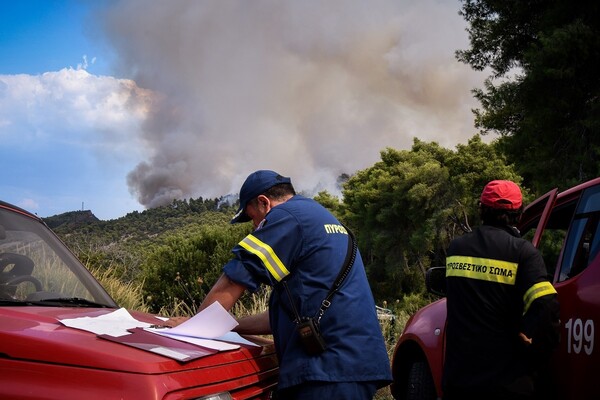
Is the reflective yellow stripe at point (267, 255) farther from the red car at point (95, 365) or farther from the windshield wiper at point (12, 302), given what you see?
the windshield wiper at point (12, 302)

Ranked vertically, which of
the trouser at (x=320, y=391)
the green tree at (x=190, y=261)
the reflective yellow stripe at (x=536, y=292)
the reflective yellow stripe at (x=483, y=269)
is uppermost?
A: the green tree at (x=190, y=261)

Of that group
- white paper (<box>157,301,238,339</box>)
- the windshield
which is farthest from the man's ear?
the windshield

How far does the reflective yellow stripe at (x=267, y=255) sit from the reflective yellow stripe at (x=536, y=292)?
127cm

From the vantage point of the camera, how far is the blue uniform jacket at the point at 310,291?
2.86 meters

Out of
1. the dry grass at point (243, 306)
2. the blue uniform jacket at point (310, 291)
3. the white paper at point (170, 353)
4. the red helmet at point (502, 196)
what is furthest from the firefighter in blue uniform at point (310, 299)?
the dry grass at point (243, 306)

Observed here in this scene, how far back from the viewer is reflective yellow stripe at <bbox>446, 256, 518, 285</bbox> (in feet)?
11.7

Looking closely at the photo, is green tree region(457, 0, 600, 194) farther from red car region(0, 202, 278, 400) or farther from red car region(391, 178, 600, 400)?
red car region(0, 202, 278, 400)

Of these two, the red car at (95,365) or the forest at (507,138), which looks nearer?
the red car at (95,365)

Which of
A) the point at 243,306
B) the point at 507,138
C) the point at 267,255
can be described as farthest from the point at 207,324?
the point at 507,138

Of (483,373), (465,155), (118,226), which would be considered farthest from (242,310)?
(118,226)

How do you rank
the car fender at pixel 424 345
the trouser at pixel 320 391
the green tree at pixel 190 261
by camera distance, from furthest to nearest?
the green tree at pixel 190 261 < the car fender at pixel 424 345 < the trouser at pixel 320 391

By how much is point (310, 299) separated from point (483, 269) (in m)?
1.17

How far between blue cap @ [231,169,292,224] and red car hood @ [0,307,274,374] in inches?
35.2

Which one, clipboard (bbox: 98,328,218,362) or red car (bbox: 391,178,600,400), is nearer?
clipboard (bbox: 98,328,218,362)
